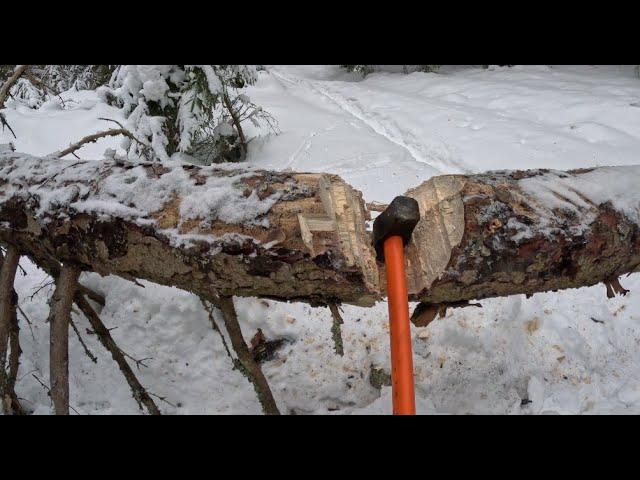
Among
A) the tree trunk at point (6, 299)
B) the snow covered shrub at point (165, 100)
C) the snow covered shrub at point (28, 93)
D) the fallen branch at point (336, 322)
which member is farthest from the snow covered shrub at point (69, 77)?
the fallen branch at point (336, 322)

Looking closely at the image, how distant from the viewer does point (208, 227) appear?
1.31 meters

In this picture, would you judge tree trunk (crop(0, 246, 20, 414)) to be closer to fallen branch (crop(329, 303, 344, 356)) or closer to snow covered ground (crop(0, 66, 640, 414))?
snow covered ground (crop(0, 66, 640, 414))

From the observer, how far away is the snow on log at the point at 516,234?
1318 millimetres

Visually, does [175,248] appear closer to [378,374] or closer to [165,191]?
[165,191]

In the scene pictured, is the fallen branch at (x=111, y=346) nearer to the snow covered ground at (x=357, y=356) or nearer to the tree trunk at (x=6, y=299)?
the tree trunk at (x=6, y=299)

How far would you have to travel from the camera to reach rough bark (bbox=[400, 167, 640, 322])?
1318 mm

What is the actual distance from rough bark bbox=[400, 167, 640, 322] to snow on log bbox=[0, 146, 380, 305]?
0.22 m

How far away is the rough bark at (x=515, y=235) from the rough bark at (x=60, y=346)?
1.23 m

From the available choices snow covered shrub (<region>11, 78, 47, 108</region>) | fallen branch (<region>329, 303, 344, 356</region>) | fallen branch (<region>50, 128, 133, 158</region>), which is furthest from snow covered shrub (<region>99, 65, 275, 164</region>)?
fallen branch (<region>329, 303, 344, 356</region>)

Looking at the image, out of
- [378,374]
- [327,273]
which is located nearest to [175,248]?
[327,273]

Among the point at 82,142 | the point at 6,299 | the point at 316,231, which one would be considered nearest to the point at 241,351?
the point at 316,231

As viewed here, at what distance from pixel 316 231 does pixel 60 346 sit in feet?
3.31

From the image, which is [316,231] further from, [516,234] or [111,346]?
[111,346]

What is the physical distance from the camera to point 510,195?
1403 millimetres
